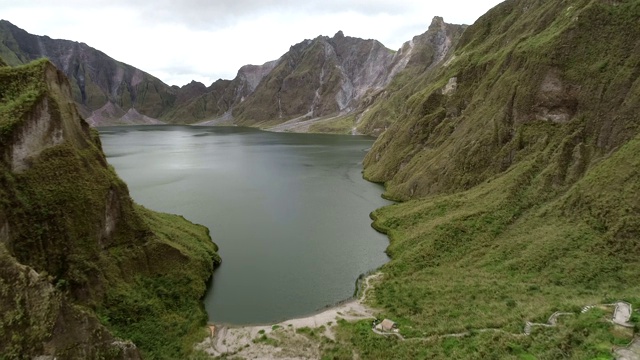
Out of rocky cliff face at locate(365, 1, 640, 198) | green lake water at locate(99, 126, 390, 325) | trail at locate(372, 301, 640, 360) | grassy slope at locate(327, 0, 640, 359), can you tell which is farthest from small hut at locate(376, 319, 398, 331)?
rocky cliff face at locate(365, 1, 640, 198)

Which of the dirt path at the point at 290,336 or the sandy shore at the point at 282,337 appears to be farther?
the sandy shore at the point at 282,337

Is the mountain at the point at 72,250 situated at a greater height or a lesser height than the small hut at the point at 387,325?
greater

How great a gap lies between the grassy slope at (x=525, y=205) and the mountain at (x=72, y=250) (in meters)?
15.1

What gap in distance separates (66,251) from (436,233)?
1444 inches

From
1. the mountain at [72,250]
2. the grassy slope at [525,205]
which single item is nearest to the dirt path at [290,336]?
the grassy slope at [525,205]

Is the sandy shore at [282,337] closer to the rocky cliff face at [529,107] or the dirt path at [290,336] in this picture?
Answer: the dirt path at [290,336]

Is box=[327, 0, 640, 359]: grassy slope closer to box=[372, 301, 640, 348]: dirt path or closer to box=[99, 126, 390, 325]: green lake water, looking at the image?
box=[372, 301, 640, 348]: dirt path

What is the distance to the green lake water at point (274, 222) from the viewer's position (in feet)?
127

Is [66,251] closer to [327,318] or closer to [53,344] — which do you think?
[53,344]

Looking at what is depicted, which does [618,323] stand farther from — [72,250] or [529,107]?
[529,107]

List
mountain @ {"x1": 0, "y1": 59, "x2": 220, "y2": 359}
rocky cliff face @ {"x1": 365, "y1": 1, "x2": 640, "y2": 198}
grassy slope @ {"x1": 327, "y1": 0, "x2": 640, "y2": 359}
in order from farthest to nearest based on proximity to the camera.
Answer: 1. rocky cliff face @ {"x1": 365, "y1": 1, "x2": 640, "y2": 198}
2. grassy slope @ {"x1": 327, "y1": 0, "x2": 640, "y2": 359}
3. mountain @ {"x1": 0, "y1": 59, "x2": 220, "y2": 359}

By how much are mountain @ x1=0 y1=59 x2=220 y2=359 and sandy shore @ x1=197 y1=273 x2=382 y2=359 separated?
8.18 feet

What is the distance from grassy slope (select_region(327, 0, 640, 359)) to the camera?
27.8m

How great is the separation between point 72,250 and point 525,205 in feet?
149
